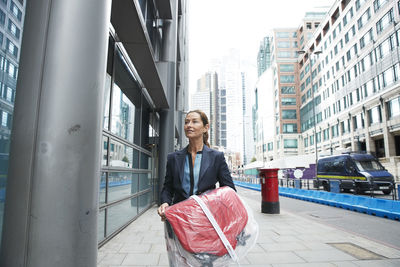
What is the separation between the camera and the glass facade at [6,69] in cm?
249

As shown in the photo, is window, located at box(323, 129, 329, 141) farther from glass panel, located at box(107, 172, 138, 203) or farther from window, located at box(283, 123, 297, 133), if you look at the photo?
glass panel, located at box(107, 172, 138, 203)

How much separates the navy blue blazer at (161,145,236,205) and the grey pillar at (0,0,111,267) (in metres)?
0.64

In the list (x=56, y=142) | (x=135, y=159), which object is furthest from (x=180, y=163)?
(x=135, y=159)

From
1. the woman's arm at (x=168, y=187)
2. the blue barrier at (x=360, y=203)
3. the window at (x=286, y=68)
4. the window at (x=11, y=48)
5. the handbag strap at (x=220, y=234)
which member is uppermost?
the window at (x=286, y=68)

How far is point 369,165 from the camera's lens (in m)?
17.0

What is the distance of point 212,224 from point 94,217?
36.0 inches

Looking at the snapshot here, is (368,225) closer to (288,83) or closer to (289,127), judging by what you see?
(289,127)

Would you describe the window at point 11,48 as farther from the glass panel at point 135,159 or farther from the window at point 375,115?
the window at point 375,115

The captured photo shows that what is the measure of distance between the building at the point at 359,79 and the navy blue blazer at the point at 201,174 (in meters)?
27.1

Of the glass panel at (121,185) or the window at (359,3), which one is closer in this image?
the glass panel at (121,185)

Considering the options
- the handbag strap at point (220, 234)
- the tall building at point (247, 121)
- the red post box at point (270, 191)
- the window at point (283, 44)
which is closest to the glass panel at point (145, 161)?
the red post box at point (270, 191)

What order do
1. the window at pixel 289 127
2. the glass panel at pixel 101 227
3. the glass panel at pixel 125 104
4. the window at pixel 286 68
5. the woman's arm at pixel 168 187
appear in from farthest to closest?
the window at pixel 286 68 → the window at pixel 289 127 → the glass panel at pixel 125 104 → the glass panel at pixel 101 227 → the woman's arm at pixel 168 187

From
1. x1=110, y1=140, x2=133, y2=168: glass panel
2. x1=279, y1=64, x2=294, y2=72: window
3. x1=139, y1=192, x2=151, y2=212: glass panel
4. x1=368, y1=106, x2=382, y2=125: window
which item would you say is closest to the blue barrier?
x1=139, y1=192, x2=151, y2=212: glass panel

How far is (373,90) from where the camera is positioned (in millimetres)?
33969
